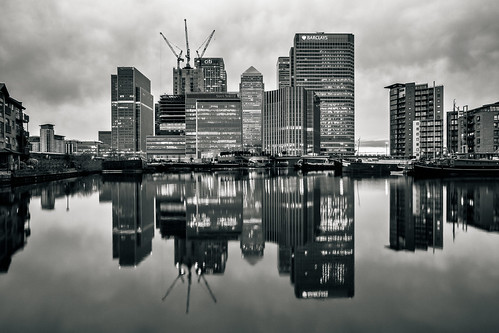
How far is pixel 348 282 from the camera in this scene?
10.3 metres

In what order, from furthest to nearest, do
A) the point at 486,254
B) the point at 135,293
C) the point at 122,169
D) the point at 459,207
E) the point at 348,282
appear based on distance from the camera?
the point at 122,169, the point at 459,207, the point at 486,254, the point at 348,282, the point at 135,293

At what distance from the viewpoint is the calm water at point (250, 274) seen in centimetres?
786

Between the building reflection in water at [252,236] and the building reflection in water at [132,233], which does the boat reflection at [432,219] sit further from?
the building reflection in water at [132,233]

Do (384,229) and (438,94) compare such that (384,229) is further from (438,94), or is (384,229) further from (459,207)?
(438,94)

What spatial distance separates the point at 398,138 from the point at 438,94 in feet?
83.2

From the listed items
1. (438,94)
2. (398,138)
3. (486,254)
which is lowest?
(486,254)

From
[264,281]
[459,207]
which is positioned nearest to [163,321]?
[264,281]

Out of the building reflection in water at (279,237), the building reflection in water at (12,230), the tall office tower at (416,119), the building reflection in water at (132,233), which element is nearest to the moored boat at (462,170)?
the building reflection in water at (279,237)

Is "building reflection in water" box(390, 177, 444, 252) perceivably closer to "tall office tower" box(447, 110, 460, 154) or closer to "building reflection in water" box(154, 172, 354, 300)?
"building reflection in water" box(154, 172, 354, 300)

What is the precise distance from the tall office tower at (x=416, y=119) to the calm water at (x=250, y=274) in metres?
142

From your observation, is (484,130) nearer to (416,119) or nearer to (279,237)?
(416,119)

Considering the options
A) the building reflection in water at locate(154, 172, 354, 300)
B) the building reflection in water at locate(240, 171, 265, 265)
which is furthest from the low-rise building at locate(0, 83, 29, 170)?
the building reflection in water at locate(240, 171, 265, 265)

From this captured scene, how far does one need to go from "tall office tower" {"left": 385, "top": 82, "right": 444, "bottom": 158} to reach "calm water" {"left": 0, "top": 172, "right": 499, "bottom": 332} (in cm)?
14155

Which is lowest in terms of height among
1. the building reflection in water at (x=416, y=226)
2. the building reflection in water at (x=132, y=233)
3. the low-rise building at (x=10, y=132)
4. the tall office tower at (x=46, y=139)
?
the building reflection in water at (x=132, y=233)
